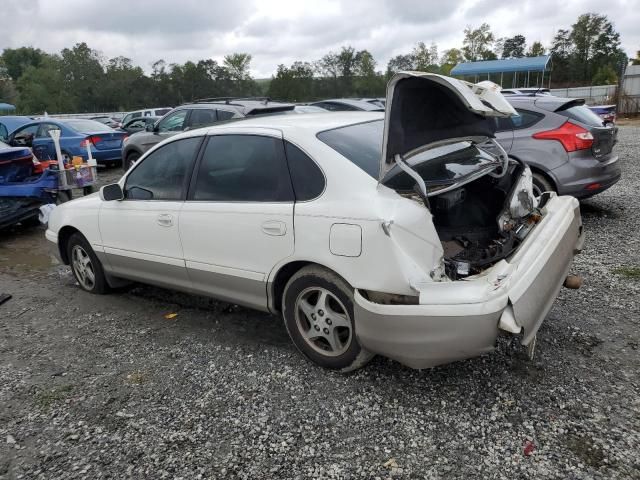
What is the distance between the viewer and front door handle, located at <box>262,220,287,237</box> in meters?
3.24

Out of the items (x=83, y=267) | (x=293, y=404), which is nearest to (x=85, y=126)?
(x=83, y=267)

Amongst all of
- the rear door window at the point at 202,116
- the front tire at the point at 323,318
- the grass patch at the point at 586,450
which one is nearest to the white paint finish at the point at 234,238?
the front tire at the point at 323,318

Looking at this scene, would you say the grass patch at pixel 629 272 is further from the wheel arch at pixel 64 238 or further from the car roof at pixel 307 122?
the wheel arch at pixel 64 238

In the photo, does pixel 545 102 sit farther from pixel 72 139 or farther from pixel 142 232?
pixel 72 139

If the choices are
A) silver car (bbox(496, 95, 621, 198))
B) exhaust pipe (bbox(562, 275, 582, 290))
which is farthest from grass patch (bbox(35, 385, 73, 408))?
silver car (bbox(496, 95, 621, 198))

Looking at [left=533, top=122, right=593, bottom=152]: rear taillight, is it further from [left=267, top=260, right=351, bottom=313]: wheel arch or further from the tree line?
the tree line

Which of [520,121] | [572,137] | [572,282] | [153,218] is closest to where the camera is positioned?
[572,282]

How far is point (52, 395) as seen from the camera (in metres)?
3.38

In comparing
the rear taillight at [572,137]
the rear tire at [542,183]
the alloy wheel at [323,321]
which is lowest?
the alloy wheel at [323,321]

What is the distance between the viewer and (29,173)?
7.97 m

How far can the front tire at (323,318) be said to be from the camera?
3.12 m

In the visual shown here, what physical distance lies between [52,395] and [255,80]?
65.0 meters

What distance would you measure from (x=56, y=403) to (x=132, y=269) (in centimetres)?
148

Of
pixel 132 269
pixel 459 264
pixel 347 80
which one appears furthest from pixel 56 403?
pixel 347 80
